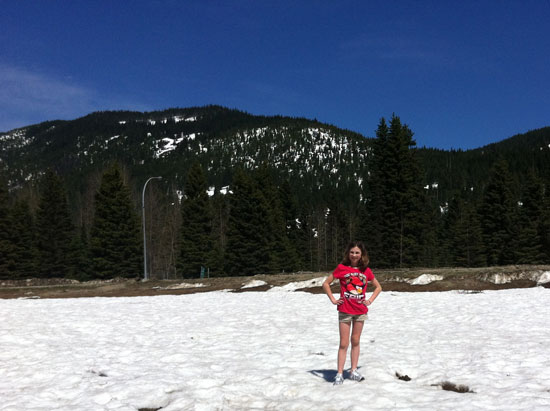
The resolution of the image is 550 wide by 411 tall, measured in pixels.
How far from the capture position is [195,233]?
1950 inches

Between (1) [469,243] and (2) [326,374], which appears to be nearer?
(2) [326,374]

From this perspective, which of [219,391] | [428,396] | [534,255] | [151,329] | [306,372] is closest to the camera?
[428,396]

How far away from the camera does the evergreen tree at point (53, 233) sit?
56.2 m

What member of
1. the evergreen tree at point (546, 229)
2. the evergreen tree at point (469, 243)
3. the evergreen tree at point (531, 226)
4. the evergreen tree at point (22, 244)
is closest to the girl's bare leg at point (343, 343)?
the evergreen tree at point (531, 226)

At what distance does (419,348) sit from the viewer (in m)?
9.61

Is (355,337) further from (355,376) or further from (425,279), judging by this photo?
(425,279)

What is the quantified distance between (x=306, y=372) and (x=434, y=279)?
19.5 meters

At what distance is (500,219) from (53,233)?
57.4 metres

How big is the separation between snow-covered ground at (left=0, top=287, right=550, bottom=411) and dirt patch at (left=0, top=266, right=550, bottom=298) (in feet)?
24.8

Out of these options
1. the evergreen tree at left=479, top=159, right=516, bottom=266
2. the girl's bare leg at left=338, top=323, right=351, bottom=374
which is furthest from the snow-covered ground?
the evergreen tree at left=479, top=159, right=516, bottom=266

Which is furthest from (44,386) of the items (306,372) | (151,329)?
(151,329)

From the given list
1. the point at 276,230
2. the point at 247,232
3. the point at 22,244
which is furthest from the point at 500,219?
the point at 22,244

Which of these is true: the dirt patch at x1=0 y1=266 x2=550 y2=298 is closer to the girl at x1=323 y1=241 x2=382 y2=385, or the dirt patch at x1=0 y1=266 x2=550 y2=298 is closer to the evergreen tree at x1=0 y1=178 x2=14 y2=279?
the girl at x1=323 y1=241 x2=382 y2=385

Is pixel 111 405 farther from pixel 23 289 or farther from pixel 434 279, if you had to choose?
pixel 23 289
